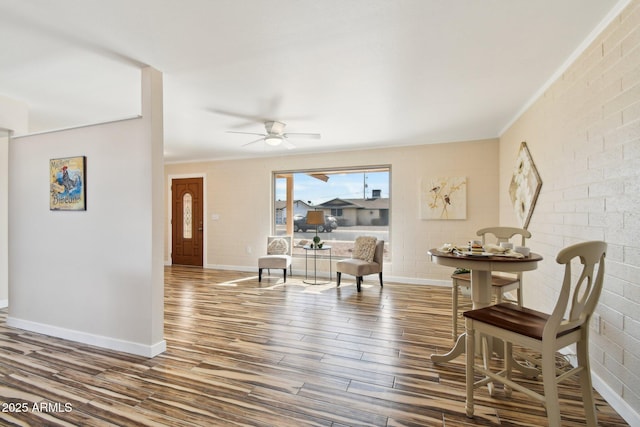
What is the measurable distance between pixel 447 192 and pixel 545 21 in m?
3.21

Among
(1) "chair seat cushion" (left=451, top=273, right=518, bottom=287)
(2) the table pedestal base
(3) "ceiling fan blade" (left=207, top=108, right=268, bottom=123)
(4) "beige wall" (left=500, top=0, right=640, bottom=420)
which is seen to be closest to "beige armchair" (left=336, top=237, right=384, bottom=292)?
(1) "chair seat cushion" (left=451, top=273, right=518, bottom=287)

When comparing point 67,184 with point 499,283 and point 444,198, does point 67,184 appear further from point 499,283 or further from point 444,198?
point 444,198

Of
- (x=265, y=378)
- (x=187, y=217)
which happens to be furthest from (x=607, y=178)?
(x=187, y=217)

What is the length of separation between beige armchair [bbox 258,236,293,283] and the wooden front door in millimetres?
2036

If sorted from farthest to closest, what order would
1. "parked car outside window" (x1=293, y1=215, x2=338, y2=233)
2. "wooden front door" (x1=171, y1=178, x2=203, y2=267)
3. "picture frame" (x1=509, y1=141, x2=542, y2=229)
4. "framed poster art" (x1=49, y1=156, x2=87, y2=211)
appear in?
"wooden front door" (x1=171, y1=178, x2=203, y2=267), "parked car outside window" (x1=293, y1=215, x2=338, y2=233), "picture frame" (x1=509, y1=141, x2=542, y2=229), "framed poster art" (x1=49, y1=156, x2=87, y2=211)

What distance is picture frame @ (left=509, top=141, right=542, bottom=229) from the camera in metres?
3.12

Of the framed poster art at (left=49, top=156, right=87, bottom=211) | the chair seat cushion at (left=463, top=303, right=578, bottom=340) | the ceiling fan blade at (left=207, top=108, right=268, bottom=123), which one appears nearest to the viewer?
the chair seat cushion at (left=463, top=303, right=578, bottom=340)

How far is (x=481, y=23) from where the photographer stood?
1.92 metres

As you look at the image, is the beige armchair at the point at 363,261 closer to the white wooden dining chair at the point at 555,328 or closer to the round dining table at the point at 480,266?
the round dining table at the point at 480,266

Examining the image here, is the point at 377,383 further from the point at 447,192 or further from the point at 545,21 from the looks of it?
the point at 447,192

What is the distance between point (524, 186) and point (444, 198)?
5.05 feet

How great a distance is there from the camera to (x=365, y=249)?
5004 mm

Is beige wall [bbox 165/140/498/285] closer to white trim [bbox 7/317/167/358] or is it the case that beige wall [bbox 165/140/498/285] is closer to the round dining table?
the round dining table

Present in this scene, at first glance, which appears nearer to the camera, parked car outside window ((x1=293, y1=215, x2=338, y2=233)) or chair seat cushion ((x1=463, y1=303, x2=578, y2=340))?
chair seat cushion ((x1=463, y1=303, x2=578, y2=340))
